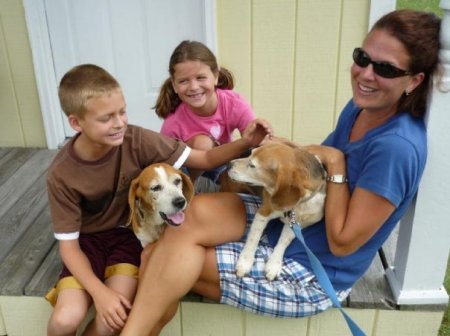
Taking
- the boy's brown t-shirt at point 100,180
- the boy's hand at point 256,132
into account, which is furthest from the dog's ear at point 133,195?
the boy's hand at point 256,132

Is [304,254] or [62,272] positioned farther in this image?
[62,272]

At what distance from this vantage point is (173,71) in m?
2.50

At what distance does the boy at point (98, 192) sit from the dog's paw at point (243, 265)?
47 cm

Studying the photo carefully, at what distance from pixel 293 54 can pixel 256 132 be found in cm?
165

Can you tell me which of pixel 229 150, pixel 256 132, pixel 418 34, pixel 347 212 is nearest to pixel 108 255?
pixel 229 150

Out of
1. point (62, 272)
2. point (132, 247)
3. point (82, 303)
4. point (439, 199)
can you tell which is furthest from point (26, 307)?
point (439, 199)

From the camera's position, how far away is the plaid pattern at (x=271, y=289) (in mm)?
1858

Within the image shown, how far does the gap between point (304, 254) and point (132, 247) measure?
0.80 meters

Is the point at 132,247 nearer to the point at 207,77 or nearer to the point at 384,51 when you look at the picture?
the point at 207,77

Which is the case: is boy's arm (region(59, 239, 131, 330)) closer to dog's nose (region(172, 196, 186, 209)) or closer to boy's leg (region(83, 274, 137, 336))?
boy's leg (region(83, 274, 137, 336))

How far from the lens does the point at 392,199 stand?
1.55 meters

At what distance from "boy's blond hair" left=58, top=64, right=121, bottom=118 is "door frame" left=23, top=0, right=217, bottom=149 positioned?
169 centimetres

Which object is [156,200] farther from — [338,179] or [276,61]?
[276,61]

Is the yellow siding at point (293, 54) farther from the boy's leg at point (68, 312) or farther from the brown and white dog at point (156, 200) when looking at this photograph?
the boy's leg at point (68, 312)
